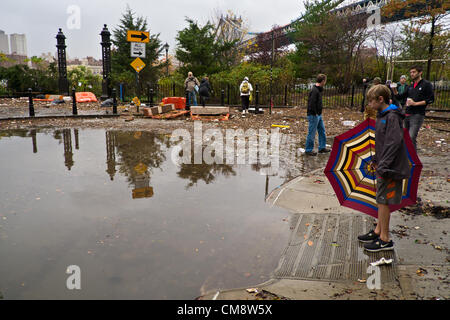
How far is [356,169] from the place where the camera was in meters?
4.04

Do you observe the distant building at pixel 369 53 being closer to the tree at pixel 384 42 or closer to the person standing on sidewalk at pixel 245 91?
the tree at pixel 384 42

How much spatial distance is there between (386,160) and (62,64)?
81.4 feet

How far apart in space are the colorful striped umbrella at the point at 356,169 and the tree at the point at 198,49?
64.3ft

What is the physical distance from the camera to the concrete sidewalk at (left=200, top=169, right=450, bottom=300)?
3.03m

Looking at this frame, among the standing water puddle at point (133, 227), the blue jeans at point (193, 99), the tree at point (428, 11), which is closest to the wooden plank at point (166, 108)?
the blue jeans at point (193, 99)

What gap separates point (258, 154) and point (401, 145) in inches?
202

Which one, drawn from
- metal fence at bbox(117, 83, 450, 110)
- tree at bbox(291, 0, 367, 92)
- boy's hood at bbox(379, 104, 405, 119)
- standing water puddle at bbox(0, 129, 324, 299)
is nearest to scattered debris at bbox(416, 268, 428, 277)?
standing water puddle at bbox(0, 129, 324, 299)

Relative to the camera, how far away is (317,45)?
85.6ft

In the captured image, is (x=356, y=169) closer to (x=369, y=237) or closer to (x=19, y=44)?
(x=369, y=237)

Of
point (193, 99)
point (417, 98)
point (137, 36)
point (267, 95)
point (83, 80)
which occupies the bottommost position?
point (417, 98)

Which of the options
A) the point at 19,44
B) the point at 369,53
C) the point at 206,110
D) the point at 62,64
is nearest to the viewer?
the point at 206,110

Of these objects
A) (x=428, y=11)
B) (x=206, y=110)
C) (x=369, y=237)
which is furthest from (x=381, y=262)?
(x=428, y=11)
